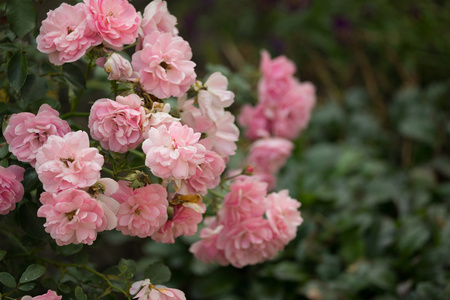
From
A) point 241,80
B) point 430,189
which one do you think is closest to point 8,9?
point 241,80

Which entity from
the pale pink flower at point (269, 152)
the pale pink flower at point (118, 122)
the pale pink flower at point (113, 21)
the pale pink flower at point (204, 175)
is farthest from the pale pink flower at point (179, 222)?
the pale pink flower at point (269, 152)

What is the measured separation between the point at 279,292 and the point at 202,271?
0.26 meters

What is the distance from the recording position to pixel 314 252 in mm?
1690

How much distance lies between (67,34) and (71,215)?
10.9 inches

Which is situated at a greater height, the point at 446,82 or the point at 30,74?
the point at 30,74

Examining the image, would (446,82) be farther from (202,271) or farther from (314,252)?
(202,271)

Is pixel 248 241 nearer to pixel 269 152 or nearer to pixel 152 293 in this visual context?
pixel 152 293

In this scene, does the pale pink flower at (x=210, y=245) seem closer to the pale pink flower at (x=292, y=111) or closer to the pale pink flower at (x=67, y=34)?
the pale pink flower at (x=67, y=34)

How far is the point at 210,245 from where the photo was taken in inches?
40.0

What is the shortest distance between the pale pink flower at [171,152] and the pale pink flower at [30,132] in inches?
6.0

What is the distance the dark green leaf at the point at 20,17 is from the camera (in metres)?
0.80

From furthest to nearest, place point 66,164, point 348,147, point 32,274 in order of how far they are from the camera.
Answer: point 348,147
point 32,274
point 66,164

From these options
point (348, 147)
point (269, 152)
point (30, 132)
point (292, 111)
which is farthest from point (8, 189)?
point (348, 147)

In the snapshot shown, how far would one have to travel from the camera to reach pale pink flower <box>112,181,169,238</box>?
77 centimetres
